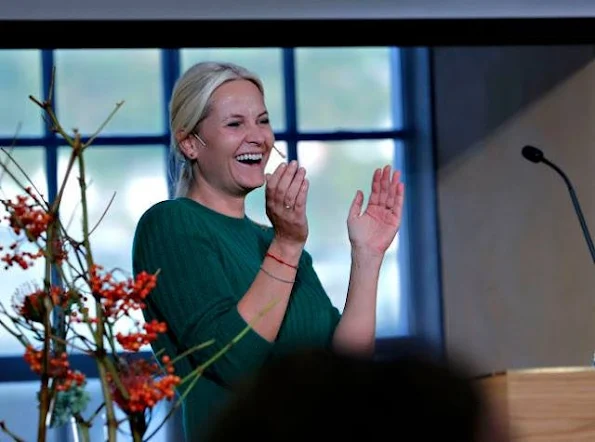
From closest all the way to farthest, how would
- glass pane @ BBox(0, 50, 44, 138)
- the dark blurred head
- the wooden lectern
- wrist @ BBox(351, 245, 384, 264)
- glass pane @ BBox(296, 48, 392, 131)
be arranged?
the dark blurred head, the wooden lectern, wrist @ BBox(351, 245, 384, 264), glass pane @ BBox(0, 50, 44, 138), glass pane @ BBox(296, 48, 392, 131)

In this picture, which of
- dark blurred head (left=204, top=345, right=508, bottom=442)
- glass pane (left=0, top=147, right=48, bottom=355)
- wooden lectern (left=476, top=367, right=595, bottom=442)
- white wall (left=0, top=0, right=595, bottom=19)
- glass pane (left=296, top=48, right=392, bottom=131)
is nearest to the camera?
dark blurred head (left=204, top=345, right=508, bottom=442)

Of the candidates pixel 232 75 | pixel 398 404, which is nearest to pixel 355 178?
pixel 232 75

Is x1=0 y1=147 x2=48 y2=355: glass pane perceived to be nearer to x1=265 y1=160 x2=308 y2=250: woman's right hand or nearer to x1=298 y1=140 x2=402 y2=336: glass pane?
x1=298 y1=140 x2=402 y2=336: glass pane

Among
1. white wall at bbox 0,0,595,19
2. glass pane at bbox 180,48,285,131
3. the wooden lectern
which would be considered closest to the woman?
the wooden lectern

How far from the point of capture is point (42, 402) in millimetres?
1108

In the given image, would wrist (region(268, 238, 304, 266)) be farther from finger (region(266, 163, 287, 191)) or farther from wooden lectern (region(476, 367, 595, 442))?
wooden lectern (region(476, 367, 595, 442))

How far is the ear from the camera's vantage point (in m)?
1.94

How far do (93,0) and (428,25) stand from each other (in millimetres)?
973

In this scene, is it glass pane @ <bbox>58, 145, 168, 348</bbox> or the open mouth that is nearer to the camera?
the open mouth

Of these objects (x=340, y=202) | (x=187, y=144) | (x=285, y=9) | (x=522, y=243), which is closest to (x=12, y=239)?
(x=340, y=202)

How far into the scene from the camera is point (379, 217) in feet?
6.31

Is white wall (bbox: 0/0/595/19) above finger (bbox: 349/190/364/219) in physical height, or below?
above

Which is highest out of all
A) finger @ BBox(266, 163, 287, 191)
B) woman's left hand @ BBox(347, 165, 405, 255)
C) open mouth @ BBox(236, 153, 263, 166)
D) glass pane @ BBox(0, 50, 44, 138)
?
glass pane @ BBox(0, 50, 44, 138)

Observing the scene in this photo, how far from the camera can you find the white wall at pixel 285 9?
3617 mm
